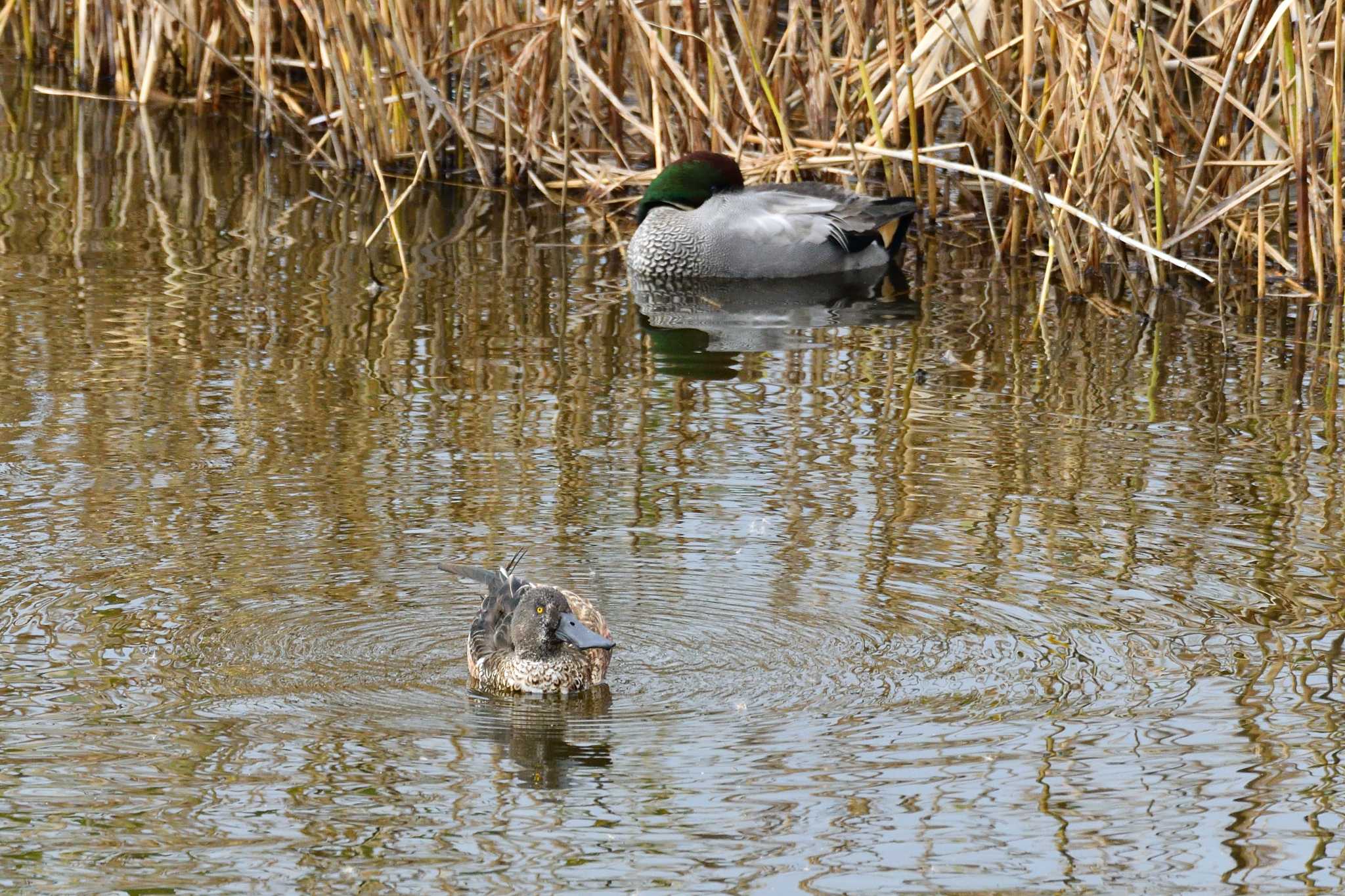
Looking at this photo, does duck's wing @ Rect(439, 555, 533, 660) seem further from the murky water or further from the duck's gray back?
the duck's gray back

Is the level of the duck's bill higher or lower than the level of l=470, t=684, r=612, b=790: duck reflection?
higher

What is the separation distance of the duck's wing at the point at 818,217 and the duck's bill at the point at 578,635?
5696 mm

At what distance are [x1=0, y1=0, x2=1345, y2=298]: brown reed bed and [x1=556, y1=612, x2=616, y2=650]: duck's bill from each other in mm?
4623

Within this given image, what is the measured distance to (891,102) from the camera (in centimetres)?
1072

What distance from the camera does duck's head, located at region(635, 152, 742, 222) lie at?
10.4m

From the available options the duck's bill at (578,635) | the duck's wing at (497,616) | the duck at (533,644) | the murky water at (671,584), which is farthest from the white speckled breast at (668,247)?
the duck's bill at (578,635)

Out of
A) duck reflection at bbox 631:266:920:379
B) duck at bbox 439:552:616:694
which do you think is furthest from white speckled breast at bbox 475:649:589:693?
duck reflection at bbox 631:266:920:379

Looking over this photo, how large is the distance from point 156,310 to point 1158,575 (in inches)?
200

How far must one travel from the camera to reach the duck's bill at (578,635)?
15.6ft

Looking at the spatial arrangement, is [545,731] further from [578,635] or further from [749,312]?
[749,312]

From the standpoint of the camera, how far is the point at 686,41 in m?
11.0

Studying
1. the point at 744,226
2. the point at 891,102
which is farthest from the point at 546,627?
the point at 891,102

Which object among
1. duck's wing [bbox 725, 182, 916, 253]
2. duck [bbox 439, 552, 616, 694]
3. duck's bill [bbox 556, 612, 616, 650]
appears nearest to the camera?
duck's bill [bbox 556, 612, 616, 650]

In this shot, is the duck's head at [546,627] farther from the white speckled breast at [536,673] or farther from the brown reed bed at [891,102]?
the brown reed bed at [891,102]
